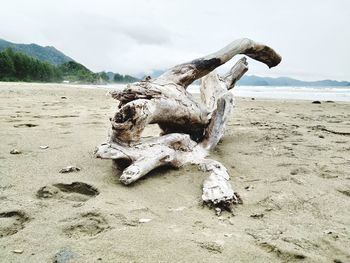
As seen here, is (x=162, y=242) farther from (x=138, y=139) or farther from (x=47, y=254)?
(x=138, y=139)

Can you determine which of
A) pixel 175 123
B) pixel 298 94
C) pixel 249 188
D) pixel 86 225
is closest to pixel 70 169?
pixel 86 225

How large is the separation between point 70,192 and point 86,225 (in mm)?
588

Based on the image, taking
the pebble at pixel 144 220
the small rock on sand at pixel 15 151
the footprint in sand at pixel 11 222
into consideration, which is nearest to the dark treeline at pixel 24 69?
the small rock on sand at pixel 15 151

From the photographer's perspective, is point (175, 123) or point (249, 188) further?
point (175, 123)

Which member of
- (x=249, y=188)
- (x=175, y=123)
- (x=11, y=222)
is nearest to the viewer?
(x=11, y=222)

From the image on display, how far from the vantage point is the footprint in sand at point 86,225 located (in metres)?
1.69

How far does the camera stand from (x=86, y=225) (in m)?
1.77

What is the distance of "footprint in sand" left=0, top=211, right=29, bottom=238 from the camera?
5.49ft

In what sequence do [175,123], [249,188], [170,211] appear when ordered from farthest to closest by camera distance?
[175,123] → [249,188] → [170,211]

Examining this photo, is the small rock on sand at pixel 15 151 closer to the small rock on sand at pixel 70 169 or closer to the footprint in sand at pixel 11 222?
the small rock on sand at pixel 70 169

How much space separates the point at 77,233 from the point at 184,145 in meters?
1.58

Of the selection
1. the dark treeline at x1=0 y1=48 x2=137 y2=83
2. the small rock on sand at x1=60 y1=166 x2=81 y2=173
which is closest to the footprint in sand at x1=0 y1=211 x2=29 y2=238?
the small rock on sand at x1=60 y1=166 x2=81 y2=173

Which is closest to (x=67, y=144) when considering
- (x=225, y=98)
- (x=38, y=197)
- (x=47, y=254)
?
(x=38, y=197)

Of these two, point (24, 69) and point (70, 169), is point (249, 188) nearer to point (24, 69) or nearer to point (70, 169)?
point (70, 169)
